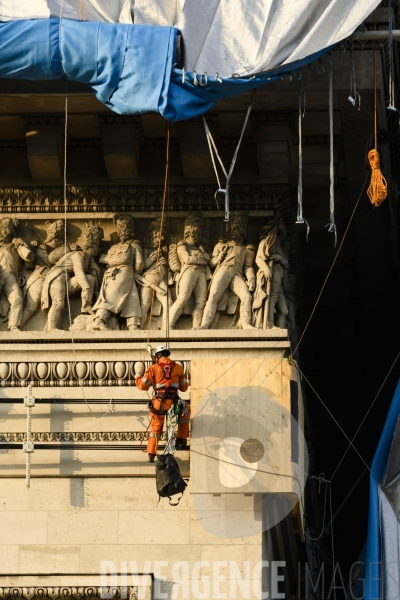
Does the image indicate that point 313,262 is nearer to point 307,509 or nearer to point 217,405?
point 307,509

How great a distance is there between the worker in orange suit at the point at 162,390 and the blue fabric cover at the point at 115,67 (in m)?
2.66

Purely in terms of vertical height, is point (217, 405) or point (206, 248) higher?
point (206, 248)

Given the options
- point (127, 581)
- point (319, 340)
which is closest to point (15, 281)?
point (127, 581)

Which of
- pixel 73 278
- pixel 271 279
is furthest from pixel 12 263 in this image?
pixel 271 279

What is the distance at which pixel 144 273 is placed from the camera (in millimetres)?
20016

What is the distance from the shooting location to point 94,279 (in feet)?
65.5

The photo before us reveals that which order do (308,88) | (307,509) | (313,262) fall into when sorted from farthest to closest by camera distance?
(313,262) < (307,509) < (308,88)

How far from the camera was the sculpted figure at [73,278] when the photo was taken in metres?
19.8

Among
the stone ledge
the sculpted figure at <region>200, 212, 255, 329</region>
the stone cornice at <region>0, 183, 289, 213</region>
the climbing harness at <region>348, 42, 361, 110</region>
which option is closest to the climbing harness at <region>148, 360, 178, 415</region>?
the stone ledge

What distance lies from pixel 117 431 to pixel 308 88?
4487 mm

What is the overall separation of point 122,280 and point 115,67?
9.10 feet

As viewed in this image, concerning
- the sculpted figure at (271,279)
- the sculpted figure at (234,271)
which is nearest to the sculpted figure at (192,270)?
the sculpted figure at (234,271)

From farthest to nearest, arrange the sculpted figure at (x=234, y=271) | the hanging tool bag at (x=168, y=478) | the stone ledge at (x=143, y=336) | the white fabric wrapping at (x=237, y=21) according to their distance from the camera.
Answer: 1. the sculpted figure at (x=234, y=271)
2. the stone ledge at (x=143, y=336)
3. the white fabric wrapping at (x=237, y=21)
4. the hanging tool bag at (x=168, y=478)

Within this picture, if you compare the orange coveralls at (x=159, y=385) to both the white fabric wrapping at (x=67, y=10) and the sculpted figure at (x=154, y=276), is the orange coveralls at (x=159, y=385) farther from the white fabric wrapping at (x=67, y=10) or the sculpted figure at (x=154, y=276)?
the white fabric wrapping at (x=67, y=10)
